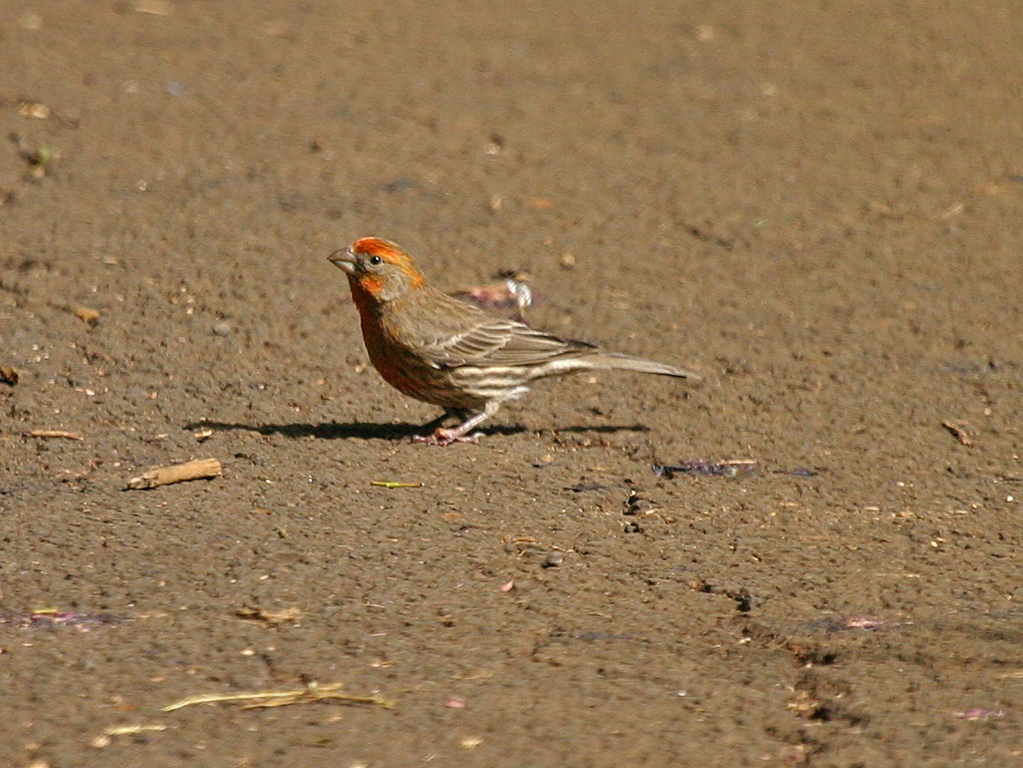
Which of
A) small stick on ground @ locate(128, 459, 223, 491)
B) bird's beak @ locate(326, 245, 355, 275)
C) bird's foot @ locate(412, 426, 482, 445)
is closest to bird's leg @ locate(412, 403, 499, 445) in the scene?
bird's foot @ locate(412, 426, 482, 445)

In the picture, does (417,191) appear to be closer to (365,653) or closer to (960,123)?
(960,123)

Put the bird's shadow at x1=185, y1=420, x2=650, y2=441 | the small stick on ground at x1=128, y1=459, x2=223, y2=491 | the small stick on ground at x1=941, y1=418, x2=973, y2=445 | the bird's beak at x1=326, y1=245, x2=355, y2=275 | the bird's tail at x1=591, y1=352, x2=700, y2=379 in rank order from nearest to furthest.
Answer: the small stick on ground at x1=128, y1=459, x2=223, y2=491 < the bird's shadow at x1=185, y1=420, x2=650, y2=441 < the small stick on ground at x1=941, y1=418, x2=973, y2=445 < the bird's beak at x1=326, y1=245, x2=355, y2=275 < the bird's tail at x1=591, y1=352, x2=700, y2=379

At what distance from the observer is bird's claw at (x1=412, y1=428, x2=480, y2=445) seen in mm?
6906

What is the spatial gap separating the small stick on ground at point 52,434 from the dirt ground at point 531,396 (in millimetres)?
35

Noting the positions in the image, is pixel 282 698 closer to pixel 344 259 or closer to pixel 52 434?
pixel 52 434

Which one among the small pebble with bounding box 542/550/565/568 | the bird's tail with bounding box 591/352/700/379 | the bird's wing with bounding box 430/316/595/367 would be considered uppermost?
the bird's wing with bounding box 430/316/595/367

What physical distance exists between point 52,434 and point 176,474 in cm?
77

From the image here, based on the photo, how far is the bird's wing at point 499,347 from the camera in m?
7.13

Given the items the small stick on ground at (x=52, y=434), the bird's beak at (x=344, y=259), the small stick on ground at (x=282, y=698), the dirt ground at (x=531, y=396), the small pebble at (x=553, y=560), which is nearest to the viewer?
the small stick on ground at (x=282, y=698)

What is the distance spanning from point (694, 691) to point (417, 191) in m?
Answer: 5.84

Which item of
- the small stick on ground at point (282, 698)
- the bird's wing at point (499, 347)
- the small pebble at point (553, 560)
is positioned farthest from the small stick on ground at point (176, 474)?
the small stick on ground at point (282, 698)

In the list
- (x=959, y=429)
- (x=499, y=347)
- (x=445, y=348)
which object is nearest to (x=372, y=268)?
(x=445, y=348)

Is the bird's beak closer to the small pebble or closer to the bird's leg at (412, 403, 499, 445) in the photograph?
the bird's leg at (412, 403, 499, 445)

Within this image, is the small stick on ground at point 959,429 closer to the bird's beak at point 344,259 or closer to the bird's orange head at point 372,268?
the bird's orange head at point 372,268
